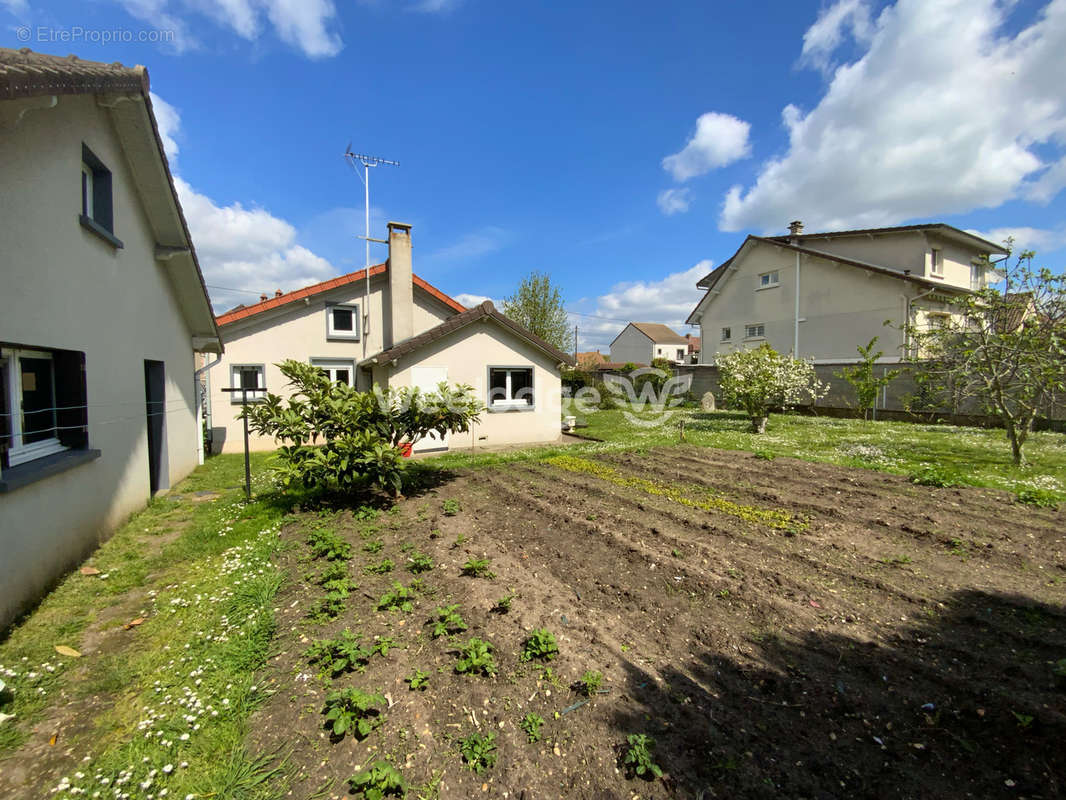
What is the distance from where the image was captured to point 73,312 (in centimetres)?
492

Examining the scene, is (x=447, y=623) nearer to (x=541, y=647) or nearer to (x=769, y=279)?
(x=541, y=647)

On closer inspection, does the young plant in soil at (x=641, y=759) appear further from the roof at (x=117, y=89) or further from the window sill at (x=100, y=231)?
the window sill at (x=100, y=231)

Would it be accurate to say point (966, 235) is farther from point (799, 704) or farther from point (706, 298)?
point (799, 704)

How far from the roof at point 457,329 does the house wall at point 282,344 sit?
2219mm

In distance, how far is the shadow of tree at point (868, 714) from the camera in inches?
86.7

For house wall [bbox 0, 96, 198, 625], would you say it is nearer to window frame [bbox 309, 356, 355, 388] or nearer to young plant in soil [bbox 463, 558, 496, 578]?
young plant in soil [bbox 463, 558, 496, 578]

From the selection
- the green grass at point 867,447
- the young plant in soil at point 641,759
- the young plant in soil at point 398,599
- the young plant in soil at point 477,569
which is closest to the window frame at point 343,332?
the green grass at point 867,447

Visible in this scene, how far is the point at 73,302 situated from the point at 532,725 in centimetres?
622

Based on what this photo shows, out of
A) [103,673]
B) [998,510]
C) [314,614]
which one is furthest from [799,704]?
[998,510]

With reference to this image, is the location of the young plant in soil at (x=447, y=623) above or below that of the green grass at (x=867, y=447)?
below

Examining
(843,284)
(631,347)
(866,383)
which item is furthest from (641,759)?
(631,347)

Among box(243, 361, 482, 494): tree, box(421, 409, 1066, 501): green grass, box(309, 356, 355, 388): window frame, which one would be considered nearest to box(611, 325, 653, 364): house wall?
box(421, 409, 1066, 501): green grass

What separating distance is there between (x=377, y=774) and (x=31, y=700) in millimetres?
2475

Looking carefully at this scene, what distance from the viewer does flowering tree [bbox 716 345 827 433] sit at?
46.3ft
